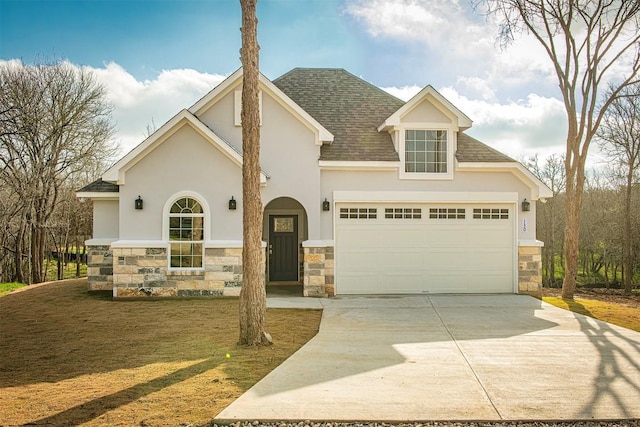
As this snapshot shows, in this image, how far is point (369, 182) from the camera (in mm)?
14125

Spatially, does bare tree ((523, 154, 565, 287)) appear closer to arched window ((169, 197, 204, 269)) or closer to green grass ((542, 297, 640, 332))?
green grass ((542, 297, 640, 332))

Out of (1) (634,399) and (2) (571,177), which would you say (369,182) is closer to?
(2) (571,177)

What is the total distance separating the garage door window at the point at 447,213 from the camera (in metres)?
14.3

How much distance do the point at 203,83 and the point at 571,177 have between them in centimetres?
1094

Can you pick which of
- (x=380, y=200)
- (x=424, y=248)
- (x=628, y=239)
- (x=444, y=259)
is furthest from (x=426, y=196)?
(x=628, y=239)

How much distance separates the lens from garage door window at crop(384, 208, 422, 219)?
14.2 metres

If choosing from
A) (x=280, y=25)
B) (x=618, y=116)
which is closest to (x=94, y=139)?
(x=280, y=25)

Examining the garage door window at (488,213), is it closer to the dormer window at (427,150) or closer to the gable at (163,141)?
the dormer window at (427,150)

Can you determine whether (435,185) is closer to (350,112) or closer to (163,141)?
(350,112)

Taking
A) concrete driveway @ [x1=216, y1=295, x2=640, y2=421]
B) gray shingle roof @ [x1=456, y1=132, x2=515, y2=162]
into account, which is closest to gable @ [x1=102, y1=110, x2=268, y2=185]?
concrete driveway @ [x1=216, y1=295, x2=640, y2=421]

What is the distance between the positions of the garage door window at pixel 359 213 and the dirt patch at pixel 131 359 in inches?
135

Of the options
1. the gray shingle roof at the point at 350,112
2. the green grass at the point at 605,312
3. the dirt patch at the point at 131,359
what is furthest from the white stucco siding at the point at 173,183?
the green grass at the point at 605,312

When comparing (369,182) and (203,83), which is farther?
(203,83)

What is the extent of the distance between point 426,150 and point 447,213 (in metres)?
1.82
